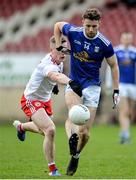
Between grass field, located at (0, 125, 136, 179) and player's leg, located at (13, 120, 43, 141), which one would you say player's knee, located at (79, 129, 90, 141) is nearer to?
grass field, located at (0, 125, 136, 179)

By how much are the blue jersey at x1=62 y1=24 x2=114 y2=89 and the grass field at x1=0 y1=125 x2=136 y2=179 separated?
1427 mm

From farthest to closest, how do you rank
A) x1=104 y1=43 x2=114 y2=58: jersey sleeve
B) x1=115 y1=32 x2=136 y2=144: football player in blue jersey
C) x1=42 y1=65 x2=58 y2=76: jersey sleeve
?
x1=115 y1=32 x2=136 y2=144: football player in blue jersey < x1=104 y1=43 x2=114 y2=58: jersey sleeve < x1=42 y1=65 x2=58 y2=76: jersey sleeve

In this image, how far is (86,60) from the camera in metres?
10.9

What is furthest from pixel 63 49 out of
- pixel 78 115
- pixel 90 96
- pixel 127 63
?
pixel 127 63

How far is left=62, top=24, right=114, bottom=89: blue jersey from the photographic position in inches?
426

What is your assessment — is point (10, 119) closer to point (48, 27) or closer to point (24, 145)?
point (48, 27)

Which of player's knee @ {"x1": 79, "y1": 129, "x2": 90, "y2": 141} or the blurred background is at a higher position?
player's knee @ {"x1": 79, "y1": 129, "x2": 90, "y2": 141}

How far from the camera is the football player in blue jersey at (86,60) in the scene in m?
10.7

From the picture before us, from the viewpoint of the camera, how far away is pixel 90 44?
1084 cm

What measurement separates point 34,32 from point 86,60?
16.7 metres

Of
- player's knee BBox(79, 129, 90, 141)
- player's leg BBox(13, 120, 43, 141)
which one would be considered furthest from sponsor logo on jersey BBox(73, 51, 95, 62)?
player's leg BBox(13, 120, 43, 141)

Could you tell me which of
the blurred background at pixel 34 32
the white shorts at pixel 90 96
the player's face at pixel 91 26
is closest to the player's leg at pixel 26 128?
the white shorts at pixel 90 96

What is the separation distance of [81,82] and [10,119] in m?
13.9

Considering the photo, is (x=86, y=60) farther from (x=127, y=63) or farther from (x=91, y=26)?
(x=127, y=63)
